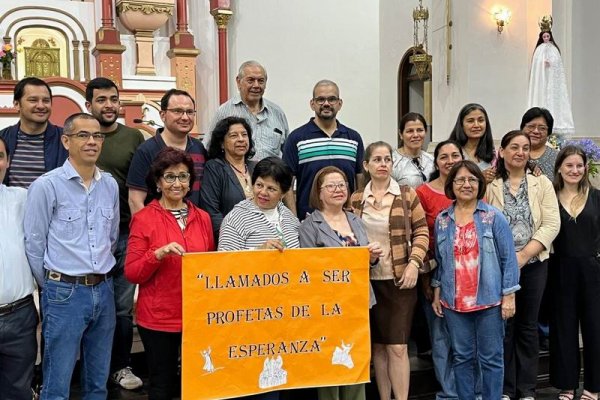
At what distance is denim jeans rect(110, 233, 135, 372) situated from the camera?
3.47m

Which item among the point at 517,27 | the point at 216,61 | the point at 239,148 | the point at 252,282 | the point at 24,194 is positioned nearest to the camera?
the point at 24,194

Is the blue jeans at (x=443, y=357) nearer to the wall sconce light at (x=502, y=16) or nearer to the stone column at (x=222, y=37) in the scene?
the wall sconce light at (x=502, y=16)

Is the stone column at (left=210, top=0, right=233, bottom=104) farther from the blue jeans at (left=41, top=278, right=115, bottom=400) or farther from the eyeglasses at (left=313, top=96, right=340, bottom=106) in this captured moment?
the blue jeans at (left=41, top=278, right=115, bottom=400)

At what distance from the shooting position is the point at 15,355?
9.23 ft

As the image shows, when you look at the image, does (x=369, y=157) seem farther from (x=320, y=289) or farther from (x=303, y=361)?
(x=303, y=361)

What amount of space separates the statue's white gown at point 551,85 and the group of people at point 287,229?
10.2 feet

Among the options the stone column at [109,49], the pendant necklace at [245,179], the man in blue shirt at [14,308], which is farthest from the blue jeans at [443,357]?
the stone column at [109,49]

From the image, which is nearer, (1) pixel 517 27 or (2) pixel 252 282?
(2) pixel 252 282

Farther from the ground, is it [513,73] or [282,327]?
[513,73]

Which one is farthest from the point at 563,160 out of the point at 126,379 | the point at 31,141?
the point at 31,141

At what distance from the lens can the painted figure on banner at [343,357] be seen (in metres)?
3.36

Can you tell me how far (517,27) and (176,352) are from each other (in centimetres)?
664

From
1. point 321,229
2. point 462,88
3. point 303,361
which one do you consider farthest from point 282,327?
point 462,88

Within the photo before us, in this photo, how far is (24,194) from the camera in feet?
9.70
